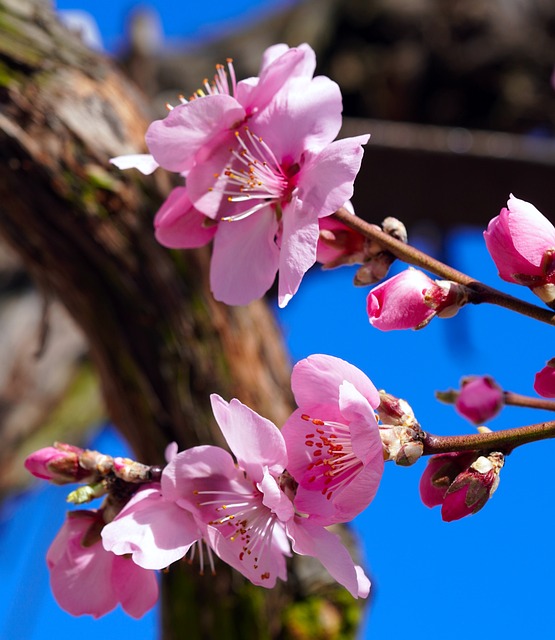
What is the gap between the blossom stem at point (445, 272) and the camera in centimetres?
46

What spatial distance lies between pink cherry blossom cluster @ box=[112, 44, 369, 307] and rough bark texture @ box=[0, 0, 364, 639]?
520mm

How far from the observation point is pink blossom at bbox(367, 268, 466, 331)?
18.9 inches

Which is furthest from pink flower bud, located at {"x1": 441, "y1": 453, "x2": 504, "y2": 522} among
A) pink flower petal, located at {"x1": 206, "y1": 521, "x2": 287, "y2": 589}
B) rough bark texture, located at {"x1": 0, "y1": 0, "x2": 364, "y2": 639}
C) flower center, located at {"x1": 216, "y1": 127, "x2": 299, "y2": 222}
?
rough bark texture, located at {"x1": 0, "y1": 0, "x2": 364, "y2": 639}

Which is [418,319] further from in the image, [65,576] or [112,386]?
[112,386]

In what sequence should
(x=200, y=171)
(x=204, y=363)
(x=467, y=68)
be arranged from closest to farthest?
(x=200, y=171) → (x=204, y=363) → (x=467, y=68)

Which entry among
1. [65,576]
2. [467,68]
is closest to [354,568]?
[65,576]

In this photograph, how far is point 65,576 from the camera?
20.8 inches

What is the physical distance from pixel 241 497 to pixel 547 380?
198 mm

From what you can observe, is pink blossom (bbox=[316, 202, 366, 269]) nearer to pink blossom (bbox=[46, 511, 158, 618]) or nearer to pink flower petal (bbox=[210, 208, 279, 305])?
pink flower petal (bbox=[210, 208, 279, 305])

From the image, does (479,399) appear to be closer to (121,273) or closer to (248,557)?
(248,557)

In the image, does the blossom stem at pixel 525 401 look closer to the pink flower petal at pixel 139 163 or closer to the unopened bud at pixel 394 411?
the unopened bud at pixel 394 411

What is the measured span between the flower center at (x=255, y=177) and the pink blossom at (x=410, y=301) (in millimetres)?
110

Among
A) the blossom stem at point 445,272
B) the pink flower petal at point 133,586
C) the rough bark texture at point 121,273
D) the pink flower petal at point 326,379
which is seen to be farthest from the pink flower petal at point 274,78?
the rough bark texture at point 121,273

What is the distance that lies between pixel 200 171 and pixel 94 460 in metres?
0.21
